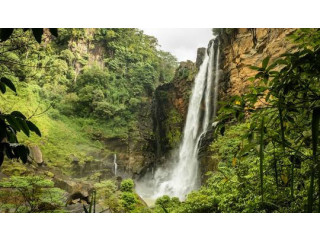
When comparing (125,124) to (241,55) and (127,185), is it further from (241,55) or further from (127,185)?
(241,55)

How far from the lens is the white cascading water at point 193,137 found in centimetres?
386

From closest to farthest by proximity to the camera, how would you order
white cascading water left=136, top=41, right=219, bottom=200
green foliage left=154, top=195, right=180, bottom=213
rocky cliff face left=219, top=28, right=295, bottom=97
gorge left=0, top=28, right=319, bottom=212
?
1. gorge left=0, top=28, right=319, bottom=212
2. green foliage left=154, top=195, right=180, bottom=213
3. rocky cliff face left=219, top=28, right=295, bottom=97
4. white cascading water left=136, top=41, right=219, bottom=200

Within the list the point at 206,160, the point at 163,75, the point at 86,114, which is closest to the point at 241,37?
the point at 163,75

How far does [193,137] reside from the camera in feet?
15.1

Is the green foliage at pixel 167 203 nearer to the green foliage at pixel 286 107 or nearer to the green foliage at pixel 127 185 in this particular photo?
the green foliage at pixel 127 185

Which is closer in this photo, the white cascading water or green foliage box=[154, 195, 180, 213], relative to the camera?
green foliage box=[154, 195, 180, 213]

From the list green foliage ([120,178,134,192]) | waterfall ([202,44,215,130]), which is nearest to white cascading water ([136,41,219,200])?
waterfall ([202,44,215,130])

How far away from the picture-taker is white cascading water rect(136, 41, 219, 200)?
3859mm

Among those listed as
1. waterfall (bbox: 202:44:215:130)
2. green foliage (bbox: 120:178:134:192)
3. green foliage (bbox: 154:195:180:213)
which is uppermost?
waterfall (bbox: 202:44:215:130)

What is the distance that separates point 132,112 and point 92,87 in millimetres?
688

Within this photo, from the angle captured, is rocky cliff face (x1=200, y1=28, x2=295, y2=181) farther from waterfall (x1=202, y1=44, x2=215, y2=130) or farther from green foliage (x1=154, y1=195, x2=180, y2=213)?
green foliage (x1=154, y1=195, x2=180, y2=213)

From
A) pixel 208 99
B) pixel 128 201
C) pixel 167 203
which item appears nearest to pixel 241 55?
pixel 208 99
